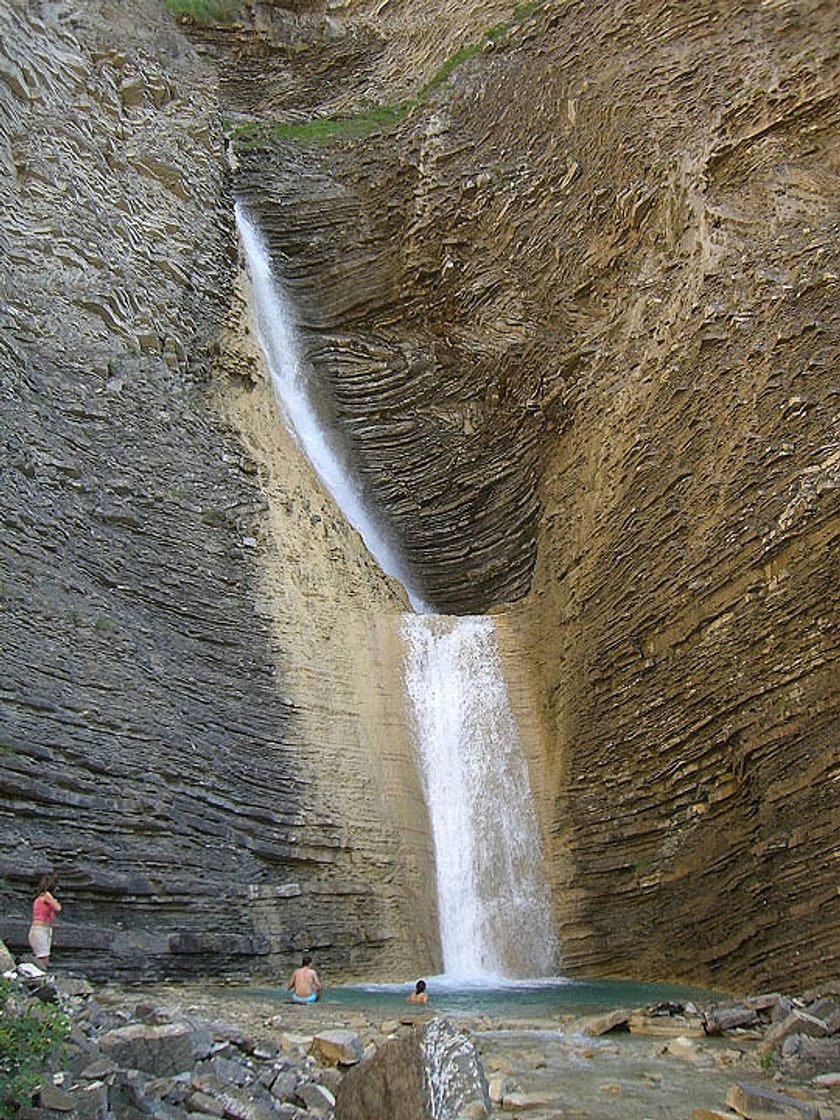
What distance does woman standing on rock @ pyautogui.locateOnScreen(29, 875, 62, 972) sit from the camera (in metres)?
7.61

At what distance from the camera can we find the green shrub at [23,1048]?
365cm

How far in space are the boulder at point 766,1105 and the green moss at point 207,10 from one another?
26107 mm

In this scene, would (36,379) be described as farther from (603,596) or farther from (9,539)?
(603,596)

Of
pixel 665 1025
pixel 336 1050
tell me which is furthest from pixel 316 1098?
pixel 665 1025

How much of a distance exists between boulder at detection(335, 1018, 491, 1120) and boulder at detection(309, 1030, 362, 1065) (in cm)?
112

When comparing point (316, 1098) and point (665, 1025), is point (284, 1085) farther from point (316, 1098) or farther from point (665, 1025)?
point (665, 1025)

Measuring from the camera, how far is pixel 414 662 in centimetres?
1348

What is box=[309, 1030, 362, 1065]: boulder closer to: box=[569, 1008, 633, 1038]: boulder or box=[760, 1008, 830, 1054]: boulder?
box=[569, 1008, 633, 1038]: boulder

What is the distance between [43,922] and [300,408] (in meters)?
10.9

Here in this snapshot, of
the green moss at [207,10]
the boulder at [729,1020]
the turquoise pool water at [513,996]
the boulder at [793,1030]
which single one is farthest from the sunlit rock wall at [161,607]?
the green moss at [207,10]

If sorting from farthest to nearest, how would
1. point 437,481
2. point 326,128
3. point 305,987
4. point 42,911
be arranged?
point 326,128 → point 437,481 → point 305,987 → point 42,911

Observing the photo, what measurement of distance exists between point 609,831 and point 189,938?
481 cm

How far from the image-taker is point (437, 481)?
53.7ft

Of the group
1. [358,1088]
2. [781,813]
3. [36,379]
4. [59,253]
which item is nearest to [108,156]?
[59,253]
